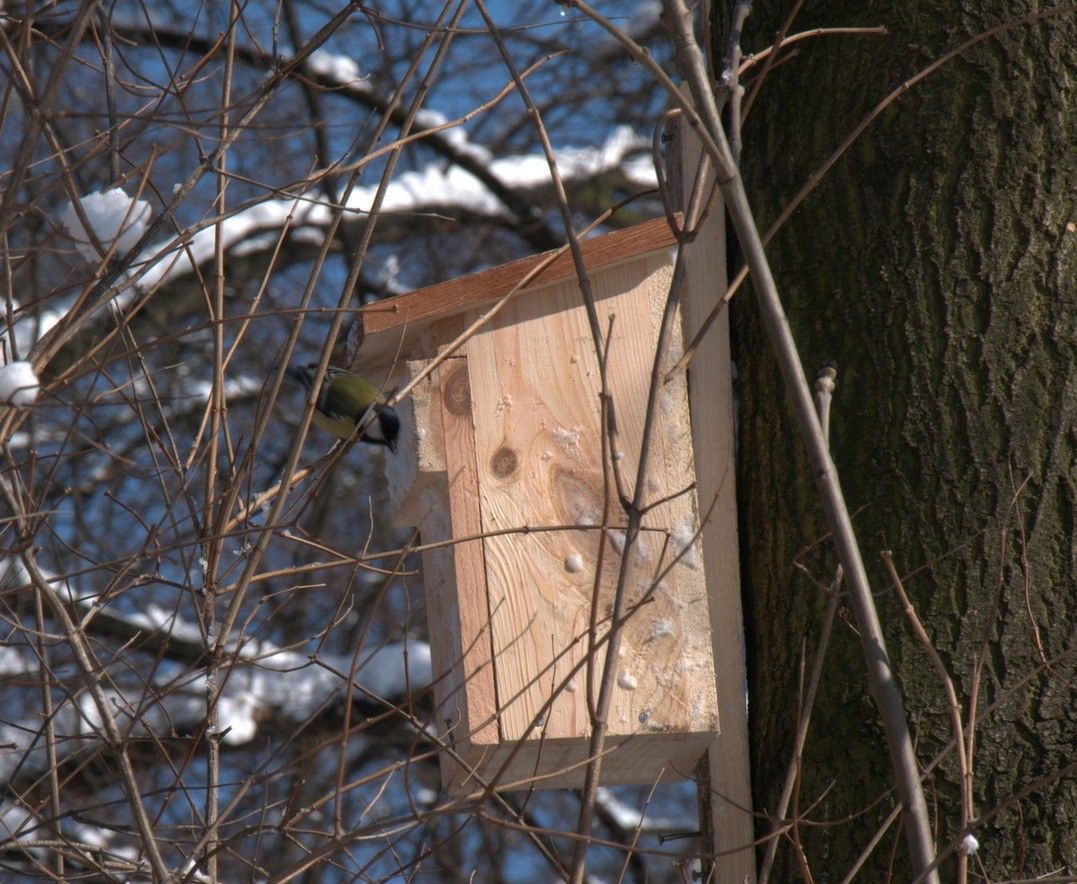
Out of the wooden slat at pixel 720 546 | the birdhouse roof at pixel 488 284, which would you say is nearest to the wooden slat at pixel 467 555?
the birdhouse roof at pixel 488 284

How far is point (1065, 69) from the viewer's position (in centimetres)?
223

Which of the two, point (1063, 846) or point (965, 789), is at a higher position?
point (965, 789)

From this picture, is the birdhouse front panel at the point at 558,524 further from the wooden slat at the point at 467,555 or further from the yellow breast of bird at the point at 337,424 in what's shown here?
the yellow breast of bird at the point at 337,424

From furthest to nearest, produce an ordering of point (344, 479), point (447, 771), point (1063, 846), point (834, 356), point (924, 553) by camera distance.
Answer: point (344, 479) < point (447, 771) < point (834, 356) < point (924, 553) < point (1063, 846)

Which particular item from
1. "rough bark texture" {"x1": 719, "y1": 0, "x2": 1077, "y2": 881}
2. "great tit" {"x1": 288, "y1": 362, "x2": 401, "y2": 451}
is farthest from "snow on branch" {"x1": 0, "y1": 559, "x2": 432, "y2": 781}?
"rough bark texture" {"x1": 719, "y1": 0, "x2": 1077, "y2": 881}

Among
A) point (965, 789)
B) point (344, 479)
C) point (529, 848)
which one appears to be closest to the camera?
point (965, 789)

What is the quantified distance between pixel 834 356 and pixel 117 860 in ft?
4.72

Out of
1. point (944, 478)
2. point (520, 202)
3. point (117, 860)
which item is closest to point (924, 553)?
point (944, 478)

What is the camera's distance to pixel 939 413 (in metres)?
2.20

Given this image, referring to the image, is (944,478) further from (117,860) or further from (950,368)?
(117,860)

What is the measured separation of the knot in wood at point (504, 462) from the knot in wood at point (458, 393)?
99 millimetres

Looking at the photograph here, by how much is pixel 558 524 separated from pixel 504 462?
15cm

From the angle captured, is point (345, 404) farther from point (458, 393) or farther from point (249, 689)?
point (249, 689)

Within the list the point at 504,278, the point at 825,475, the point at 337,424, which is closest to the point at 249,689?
the point at 337,424
